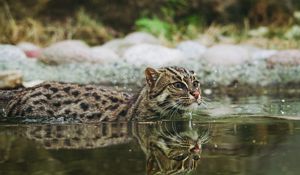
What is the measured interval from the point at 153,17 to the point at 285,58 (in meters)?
5.11

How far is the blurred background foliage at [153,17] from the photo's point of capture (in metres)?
17.6

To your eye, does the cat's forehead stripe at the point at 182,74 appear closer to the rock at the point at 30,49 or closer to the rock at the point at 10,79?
the rock at the point at 10,79

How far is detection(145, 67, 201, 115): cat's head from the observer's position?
26.3 feet

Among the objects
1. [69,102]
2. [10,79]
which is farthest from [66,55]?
[69,102]

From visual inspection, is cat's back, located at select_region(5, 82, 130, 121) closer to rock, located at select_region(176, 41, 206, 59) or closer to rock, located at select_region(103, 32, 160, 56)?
rock, located at select_region(176, 41, 206, 59)

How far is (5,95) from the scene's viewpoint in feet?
30.0

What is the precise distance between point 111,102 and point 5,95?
4.90 ft

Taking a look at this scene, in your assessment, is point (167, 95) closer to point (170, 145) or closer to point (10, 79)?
point (170, 145)

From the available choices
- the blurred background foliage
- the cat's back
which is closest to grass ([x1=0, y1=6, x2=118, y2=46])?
the blurred background foliage

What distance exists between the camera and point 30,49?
15797 mm

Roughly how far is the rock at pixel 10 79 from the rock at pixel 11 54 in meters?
4.54

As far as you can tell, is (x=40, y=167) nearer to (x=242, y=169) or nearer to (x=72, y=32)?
(x=242, y=169)

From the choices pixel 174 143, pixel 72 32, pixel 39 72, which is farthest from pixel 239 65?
pixel 174 143

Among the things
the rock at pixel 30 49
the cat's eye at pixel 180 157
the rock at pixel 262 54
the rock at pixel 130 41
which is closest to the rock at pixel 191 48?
the rock at pixel 130 41
